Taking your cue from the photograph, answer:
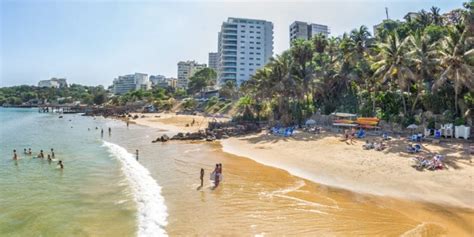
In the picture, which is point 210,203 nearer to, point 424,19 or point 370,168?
point 370,168

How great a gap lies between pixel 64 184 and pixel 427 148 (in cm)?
2593

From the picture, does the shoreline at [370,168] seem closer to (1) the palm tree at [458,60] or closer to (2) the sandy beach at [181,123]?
(1) the palm tree at [458,60]

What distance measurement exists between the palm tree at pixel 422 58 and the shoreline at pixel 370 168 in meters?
9.21

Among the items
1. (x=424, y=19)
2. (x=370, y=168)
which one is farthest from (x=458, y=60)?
(x=424, y=19)

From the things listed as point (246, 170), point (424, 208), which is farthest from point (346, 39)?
point (424, 208)

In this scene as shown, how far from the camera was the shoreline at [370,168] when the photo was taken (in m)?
18.5

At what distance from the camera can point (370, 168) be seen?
23.4m

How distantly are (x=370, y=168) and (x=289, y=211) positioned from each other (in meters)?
9.52

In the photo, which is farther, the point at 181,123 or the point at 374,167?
the point at 181,123

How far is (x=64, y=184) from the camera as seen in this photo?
23.7 meters

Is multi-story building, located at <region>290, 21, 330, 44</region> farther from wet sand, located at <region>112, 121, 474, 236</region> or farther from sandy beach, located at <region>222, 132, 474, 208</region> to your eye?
wet sand, located at <region>112, 121, 474, 236</region>

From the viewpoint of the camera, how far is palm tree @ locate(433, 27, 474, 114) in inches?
1149

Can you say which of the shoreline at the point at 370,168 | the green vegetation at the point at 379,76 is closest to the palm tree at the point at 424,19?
the green vegetation at the point at 379,76

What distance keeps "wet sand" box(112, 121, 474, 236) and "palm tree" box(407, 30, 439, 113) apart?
1927 cm
